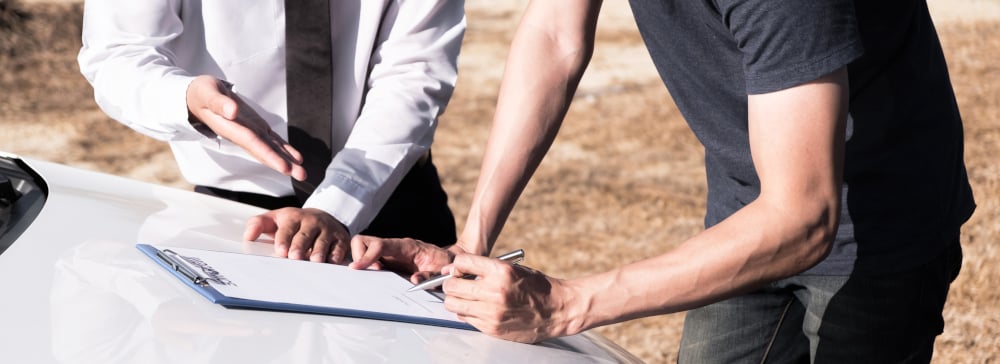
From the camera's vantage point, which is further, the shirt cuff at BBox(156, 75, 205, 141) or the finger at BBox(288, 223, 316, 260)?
the shirt cuff at BBox(156, 75, 205, 141)

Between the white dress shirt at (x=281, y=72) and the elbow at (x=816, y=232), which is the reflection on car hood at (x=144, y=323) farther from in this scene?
the white dress shirt at (x=281, y=72)

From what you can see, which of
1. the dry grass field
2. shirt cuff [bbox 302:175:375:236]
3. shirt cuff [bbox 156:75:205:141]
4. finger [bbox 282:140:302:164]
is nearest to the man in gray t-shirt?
finger [bbox 282:140:302:164]

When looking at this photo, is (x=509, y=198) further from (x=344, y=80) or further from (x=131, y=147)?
(x=131, y=147)

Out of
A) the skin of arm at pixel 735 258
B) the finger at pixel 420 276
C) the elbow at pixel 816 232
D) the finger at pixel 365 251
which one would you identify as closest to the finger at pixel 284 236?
the finger at pixel 365 251

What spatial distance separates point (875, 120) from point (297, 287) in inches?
35.4

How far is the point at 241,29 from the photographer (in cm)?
225

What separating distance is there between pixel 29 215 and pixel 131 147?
4846mm

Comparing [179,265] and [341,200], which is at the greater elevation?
[179,265]

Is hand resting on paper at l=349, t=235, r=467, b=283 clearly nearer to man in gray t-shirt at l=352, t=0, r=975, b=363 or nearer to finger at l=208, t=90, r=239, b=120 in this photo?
man in gray t-shirt at l=352, t=0, r=975, b=363

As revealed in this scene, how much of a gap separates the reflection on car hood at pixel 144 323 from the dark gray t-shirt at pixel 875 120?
0.42 m

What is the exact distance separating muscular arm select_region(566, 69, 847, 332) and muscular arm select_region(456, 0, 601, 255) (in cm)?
48

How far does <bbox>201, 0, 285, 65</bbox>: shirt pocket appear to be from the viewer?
2.23 meters

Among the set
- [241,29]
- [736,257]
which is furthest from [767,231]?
[241,29]

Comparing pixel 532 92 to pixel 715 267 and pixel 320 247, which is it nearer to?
pixel 320 247
